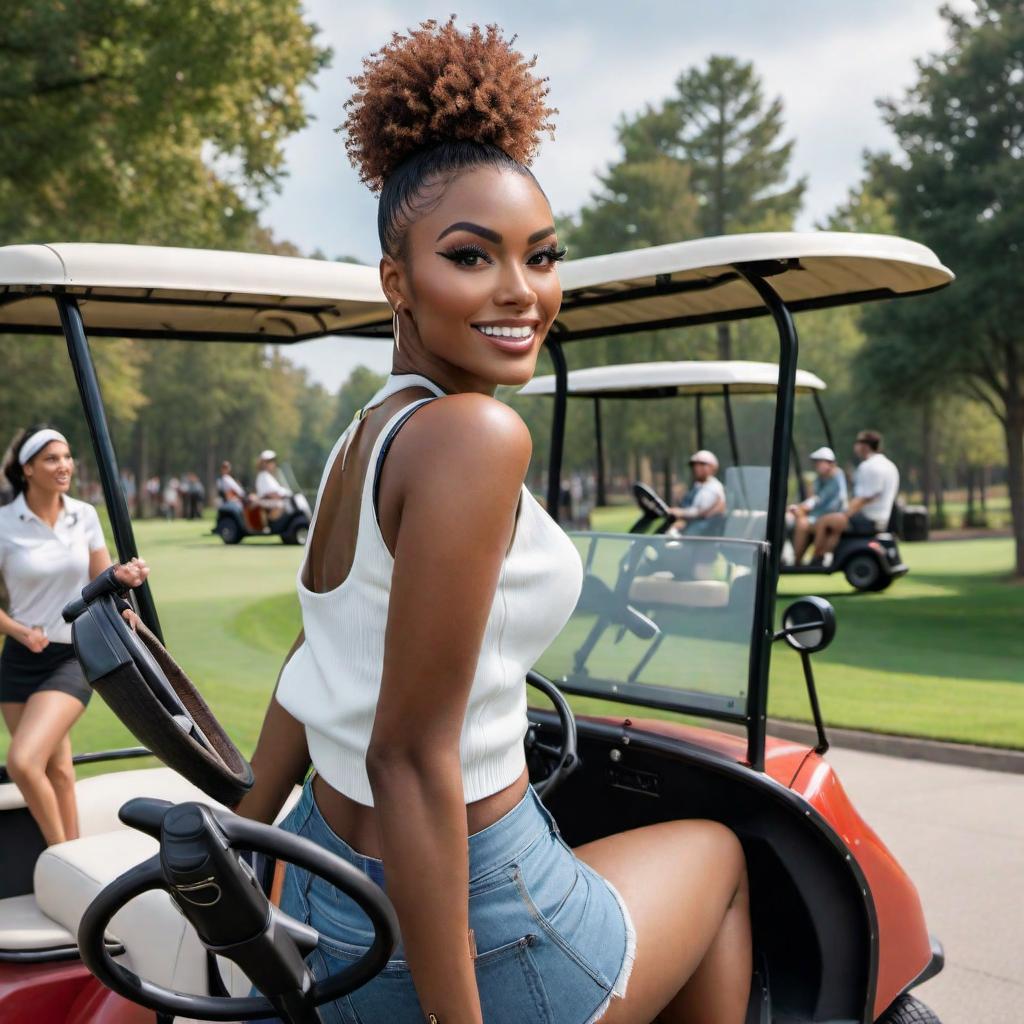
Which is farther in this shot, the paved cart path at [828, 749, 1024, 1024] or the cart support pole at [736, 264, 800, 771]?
the paved cart path at [828, 749, 1024, 1024]

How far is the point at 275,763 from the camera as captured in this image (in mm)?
1584

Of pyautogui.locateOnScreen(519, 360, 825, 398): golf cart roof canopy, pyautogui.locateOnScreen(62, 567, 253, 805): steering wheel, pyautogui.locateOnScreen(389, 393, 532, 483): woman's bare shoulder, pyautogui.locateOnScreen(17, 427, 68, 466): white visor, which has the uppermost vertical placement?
pyautogui.locateOnScreen(519, 360, 825, 398): golf cart roof canopy

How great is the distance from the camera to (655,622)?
2959 mm

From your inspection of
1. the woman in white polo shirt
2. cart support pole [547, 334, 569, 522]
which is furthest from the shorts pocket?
the woman in white polo shirt

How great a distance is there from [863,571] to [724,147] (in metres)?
33.0

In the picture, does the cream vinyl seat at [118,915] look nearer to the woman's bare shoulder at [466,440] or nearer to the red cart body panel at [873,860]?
the woman's bare shoulder at [466,440]

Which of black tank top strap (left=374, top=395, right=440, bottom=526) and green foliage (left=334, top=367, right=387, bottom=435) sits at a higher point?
green foliage (left=334, top=367, right=387, bottom=435)

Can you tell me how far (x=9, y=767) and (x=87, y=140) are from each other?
11916 mm

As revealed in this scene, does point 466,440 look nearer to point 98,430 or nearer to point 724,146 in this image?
point 98,430

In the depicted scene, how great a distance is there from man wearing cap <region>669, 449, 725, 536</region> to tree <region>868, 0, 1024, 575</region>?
25.7ft

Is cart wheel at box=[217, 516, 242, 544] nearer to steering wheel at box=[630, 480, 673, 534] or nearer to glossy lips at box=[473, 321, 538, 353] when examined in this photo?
steering wheel at box=[630, 480, 673, 534]

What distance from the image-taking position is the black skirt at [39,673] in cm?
446

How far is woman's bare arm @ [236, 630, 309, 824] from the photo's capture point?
1.58 meters

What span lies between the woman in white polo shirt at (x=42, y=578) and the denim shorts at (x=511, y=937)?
9.93ft
